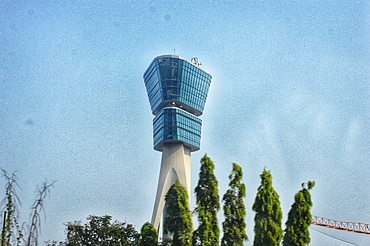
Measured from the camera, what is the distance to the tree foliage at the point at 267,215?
35375 millimetres

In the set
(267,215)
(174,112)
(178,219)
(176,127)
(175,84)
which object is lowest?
(178,219)

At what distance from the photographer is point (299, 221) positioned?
3509 cm

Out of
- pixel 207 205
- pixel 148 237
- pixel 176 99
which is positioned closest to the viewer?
pixel 148 237

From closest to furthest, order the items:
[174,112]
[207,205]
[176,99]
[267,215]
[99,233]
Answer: [267,215] < [207,205] < [99,233] < [174,112] < [176,99]

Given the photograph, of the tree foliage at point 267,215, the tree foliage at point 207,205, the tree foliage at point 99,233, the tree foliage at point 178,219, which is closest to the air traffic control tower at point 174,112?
the tree foliage at point 99,233

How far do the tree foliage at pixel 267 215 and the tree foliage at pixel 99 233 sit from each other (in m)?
25.5

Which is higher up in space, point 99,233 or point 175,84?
point 175,84

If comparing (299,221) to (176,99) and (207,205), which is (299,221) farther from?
(176,99)

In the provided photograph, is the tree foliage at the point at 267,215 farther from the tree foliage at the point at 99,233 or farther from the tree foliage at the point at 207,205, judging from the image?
the tree foliage at the point at 99,233

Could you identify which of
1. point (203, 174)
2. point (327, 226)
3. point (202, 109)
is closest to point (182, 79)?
point (202, 109)

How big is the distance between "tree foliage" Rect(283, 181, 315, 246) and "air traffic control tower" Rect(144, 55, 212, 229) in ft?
168

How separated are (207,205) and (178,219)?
331 centimetres

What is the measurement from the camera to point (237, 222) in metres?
37.0

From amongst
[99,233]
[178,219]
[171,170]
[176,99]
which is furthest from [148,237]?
[171,170]
